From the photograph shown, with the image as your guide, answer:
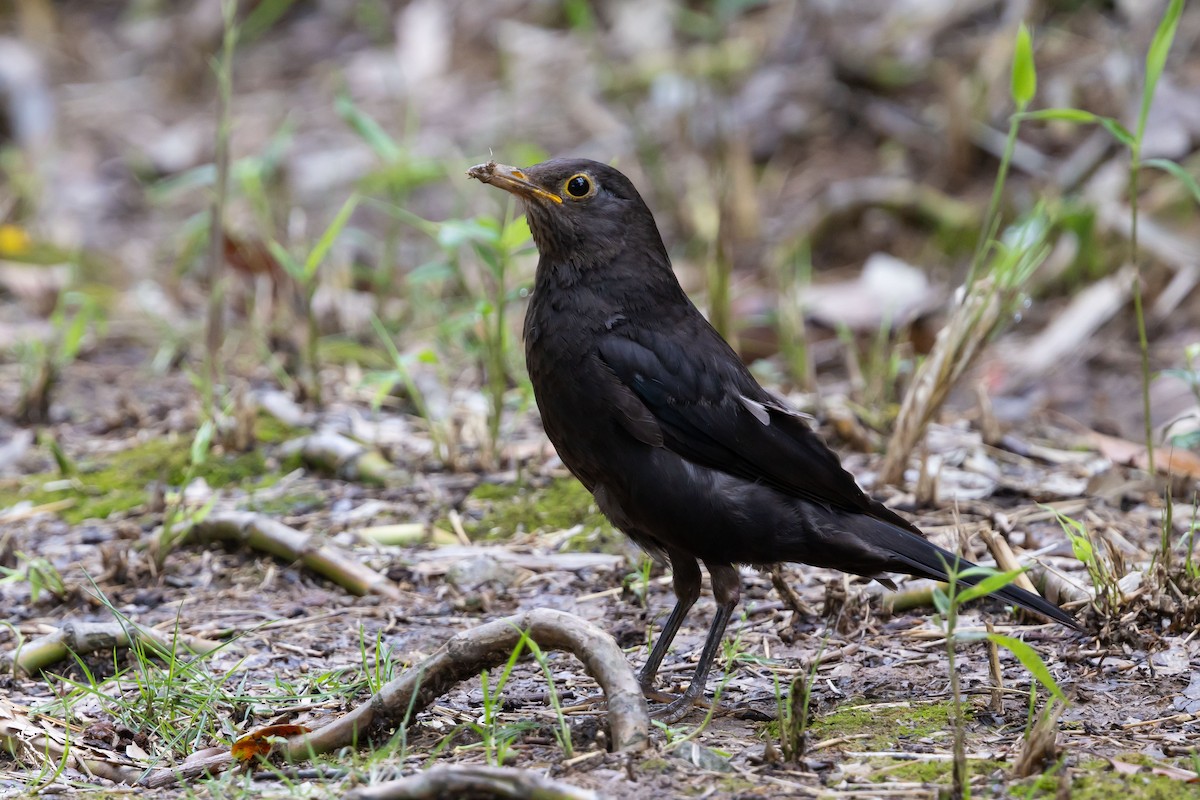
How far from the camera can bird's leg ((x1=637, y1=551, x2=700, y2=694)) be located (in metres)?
3.48

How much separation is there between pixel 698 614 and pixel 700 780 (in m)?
1.43

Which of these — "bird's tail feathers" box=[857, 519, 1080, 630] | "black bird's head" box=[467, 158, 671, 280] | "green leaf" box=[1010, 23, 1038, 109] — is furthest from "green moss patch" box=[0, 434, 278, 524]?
"green leaf" box=[1010, 23, 1038, 109]

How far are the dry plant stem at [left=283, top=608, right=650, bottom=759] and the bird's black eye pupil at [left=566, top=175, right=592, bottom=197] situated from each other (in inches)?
56.1

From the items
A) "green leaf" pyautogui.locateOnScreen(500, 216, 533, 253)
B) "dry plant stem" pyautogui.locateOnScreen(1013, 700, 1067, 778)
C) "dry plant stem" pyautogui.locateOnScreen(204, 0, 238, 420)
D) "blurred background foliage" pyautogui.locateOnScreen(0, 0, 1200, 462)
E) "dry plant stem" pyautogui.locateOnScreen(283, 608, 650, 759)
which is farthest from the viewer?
"blurred background foliage" pyautogui.locateOnScreen(0, 0, 1200, 462)

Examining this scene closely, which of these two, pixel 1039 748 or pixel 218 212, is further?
pixel 218 212

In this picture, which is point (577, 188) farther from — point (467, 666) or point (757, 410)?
point (467, 666)

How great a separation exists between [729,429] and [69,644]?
1830 millimetres

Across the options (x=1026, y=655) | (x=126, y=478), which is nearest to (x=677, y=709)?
(x=1026, y=655)

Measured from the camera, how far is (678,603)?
3605 millimetres

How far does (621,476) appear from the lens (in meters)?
3.46

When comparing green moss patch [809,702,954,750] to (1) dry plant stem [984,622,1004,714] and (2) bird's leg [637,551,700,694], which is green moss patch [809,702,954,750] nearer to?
(1) dry plant stem [984,622,1004,714]

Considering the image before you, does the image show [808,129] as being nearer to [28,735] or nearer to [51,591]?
[51,591]

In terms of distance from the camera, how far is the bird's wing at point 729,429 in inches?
138

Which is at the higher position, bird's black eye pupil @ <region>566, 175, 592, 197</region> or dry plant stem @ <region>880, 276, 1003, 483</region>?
bird's black eye pupil @ <region>566, 175, 592, 197</region>
